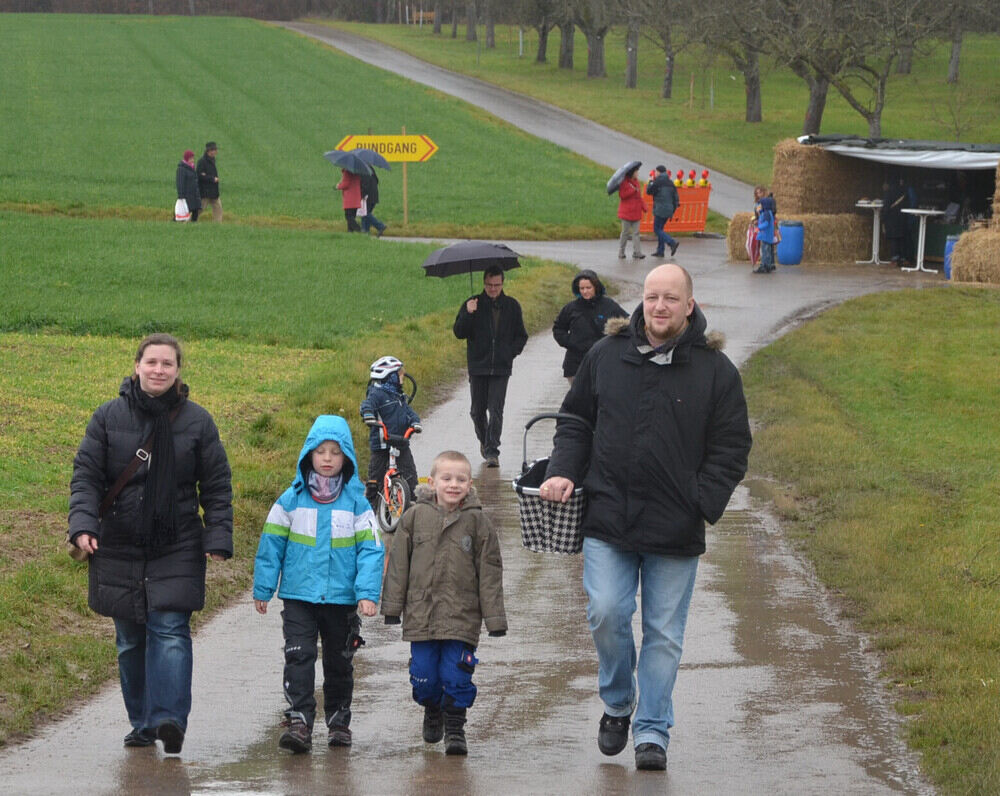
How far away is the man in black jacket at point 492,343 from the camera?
13.5m

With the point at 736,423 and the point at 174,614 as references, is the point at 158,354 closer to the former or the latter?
the point at 174,614

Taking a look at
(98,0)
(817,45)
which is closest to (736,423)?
(817,45)

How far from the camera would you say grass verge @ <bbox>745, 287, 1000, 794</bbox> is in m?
7.29

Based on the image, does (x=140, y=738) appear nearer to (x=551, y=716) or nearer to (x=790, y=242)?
(x=551, y=716)

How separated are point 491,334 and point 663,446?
7.46m

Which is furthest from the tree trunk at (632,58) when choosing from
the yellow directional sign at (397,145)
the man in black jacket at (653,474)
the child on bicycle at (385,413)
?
the man in black jacket at (653,474)

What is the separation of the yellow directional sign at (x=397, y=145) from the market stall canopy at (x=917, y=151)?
8.01 meters

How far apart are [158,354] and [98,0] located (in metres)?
104

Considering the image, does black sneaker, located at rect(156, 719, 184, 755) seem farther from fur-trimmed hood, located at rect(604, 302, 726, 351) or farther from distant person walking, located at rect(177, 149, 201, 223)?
distant person walking, located at rect(177, 149, 201, 223)

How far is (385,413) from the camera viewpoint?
37.4 feet

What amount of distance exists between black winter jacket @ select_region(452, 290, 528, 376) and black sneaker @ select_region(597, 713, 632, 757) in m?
7.30

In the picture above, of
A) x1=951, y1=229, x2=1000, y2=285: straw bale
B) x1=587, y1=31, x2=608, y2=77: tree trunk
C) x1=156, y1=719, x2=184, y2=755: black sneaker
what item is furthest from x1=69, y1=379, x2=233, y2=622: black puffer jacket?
x1=587, y1=31, x2=608, y2=77: tree trunk

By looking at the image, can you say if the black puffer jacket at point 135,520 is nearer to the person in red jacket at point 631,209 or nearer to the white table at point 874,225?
the person in red jacket at point 631,209

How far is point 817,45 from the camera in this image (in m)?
47.2
